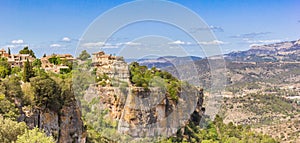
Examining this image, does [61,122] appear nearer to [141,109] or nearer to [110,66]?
[110,66]

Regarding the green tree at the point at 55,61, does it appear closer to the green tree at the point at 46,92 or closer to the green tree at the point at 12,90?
the green tree at the point at 46,92

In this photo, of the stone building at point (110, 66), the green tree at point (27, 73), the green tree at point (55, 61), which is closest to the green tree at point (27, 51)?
the green tree at point (55, 61)

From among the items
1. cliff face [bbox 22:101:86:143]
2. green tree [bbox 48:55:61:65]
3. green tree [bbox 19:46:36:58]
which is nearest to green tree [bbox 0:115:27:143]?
cliff face [bbox 22:101:86:143]

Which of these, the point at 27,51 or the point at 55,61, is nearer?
the point at 55,61

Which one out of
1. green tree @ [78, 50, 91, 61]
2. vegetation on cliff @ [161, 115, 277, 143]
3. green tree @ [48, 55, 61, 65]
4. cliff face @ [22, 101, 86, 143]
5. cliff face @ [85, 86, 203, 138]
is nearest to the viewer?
cliff face @ [22, 101, 86, 143]

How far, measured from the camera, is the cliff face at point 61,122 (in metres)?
13.7

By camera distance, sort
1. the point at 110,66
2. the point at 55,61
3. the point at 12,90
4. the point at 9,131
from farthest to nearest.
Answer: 1. the point at 55,61
2. the point at 110,66
3. the point at 12,90
4. the point at 9,131

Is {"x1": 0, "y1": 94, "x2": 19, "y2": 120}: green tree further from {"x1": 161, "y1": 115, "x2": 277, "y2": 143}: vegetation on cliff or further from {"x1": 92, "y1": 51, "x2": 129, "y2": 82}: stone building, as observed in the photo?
{"x1": 161, "y1": 115, "x2": 277, "y2": 143}: vegetation on cliff

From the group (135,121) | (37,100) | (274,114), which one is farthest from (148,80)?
(274,114)

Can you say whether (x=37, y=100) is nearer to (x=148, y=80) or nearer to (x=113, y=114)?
(x=113, y=114)

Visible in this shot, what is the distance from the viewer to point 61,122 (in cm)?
1560

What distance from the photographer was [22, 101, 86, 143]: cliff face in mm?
13725

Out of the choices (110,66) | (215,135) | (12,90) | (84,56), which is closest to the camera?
(12,90)

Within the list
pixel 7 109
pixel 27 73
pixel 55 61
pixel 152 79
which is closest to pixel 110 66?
pixel 152 79
